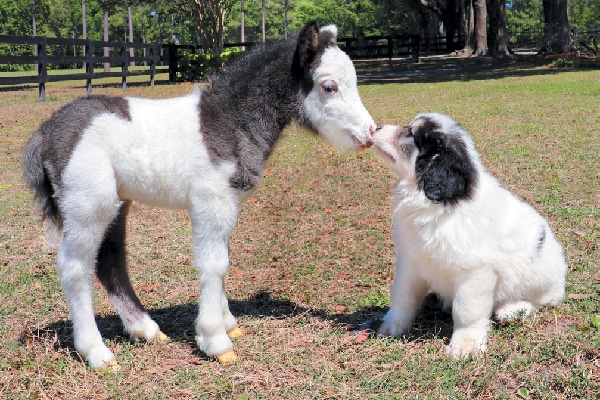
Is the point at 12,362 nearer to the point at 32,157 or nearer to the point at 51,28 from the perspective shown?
the point at 32,157

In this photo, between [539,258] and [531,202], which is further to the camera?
[531,202]

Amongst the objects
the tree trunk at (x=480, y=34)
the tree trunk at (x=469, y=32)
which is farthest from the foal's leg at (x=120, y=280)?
the tree trunk at (x=469, y=32)

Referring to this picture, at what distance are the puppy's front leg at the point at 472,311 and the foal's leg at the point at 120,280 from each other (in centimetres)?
213

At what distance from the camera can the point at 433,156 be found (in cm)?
437

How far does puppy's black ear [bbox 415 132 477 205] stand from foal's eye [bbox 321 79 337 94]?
2.36 feet

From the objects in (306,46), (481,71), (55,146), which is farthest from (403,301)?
(481,71)

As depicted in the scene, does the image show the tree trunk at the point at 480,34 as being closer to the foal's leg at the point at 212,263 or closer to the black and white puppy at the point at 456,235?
the black and white puppy at the point at 456,235

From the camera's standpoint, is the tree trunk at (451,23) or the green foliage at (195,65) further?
the tree trunk at (451,23)

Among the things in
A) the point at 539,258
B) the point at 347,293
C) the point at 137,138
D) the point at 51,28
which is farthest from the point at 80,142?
the point at 51,28

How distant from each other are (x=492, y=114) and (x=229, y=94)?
1266 cm

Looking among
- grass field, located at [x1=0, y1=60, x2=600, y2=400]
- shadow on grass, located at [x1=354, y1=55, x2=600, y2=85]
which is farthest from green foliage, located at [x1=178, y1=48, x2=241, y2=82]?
grass field, located at [x1=0, y1=60, x2=600, y2=400]

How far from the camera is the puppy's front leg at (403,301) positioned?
4633mm

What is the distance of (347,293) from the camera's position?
578cm

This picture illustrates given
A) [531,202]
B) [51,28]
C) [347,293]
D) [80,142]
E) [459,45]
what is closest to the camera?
[80,142]
